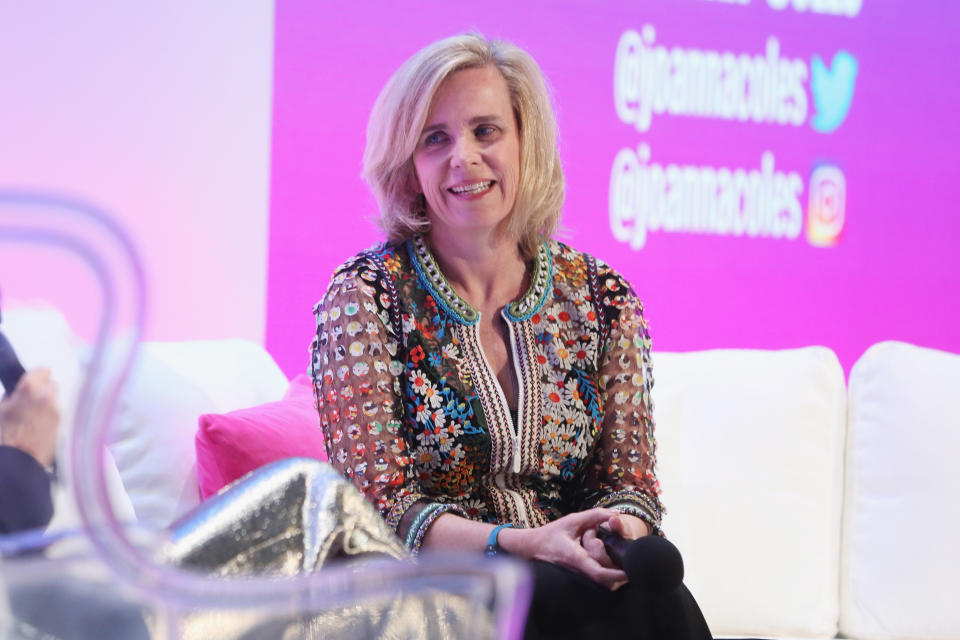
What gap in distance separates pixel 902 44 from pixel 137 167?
231cm

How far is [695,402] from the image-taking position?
2.23 meters

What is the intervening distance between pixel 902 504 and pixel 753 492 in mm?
324

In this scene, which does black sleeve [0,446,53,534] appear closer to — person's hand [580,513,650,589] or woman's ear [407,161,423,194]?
person's hand [580,513,650,589]

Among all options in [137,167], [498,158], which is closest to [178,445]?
[498,158]

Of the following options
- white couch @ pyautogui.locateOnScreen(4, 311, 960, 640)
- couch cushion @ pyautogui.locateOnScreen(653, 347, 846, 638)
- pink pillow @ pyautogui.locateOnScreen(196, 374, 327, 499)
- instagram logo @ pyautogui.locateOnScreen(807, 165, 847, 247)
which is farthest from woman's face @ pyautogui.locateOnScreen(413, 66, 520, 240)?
instagram logo @ pyautogui.locateOnScreen(807, 165, 847, 247)

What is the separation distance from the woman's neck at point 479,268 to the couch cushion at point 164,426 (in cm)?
50

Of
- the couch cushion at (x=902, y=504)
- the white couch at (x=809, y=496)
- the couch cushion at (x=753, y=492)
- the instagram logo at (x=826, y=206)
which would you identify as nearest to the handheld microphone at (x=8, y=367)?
the white couch at (x=809, y=496)

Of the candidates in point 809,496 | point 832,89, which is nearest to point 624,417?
point 809,496

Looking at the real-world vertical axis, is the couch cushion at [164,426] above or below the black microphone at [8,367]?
below

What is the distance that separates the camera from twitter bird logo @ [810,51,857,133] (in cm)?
309

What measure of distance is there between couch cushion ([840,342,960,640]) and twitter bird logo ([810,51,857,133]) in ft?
3.44

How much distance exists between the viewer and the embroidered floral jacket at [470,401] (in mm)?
1365

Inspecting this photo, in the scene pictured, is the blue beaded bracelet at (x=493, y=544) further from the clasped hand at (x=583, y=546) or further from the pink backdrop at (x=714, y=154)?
the pink backdrop at (x=714, y=154)

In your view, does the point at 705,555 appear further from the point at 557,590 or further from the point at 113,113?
the point at 113,113
